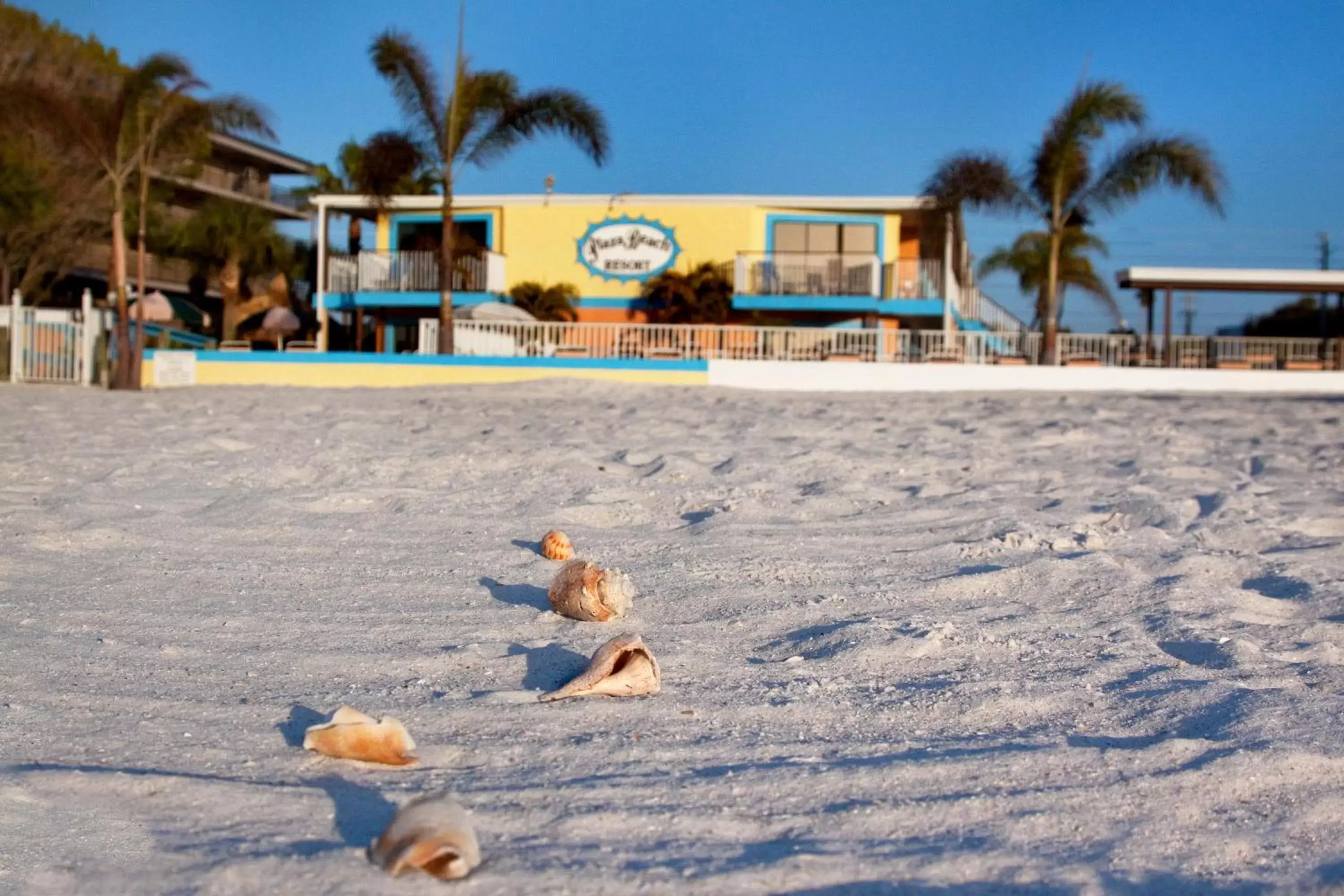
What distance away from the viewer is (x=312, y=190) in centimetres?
4044

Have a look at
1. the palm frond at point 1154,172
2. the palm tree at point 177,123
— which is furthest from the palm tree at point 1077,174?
the palm tree at point 177,123

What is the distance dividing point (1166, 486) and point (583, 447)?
4009mm

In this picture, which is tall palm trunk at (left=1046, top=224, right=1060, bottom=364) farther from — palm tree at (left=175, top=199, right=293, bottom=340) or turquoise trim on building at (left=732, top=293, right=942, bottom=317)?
palm tree at (left=175, top=199, right=293, bottom=340)

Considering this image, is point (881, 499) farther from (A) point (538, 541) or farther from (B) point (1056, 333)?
(B) point (1056, 333)

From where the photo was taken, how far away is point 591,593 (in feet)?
15.3

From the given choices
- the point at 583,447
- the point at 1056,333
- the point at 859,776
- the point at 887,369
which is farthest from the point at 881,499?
the point at 1056,333

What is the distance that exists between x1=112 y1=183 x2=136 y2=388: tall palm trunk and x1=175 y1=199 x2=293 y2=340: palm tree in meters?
14.9

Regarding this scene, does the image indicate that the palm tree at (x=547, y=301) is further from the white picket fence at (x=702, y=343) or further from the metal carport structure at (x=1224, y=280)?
the metal carport structure at (x=1224, y=280)

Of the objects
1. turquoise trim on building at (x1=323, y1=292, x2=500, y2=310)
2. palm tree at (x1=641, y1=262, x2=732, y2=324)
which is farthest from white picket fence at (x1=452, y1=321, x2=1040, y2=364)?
turquoise trim on building at (x1=323, y1=292, x2=500, y2=310)

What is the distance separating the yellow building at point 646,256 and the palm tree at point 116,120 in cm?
747

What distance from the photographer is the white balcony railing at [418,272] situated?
1012 inches

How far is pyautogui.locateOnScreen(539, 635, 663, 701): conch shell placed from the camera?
386cm

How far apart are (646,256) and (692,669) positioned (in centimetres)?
2264

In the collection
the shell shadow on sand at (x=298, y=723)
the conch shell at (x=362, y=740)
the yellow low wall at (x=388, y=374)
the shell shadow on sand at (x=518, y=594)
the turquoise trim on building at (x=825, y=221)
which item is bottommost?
the shell shadow on sand at (x=298, y=723)
